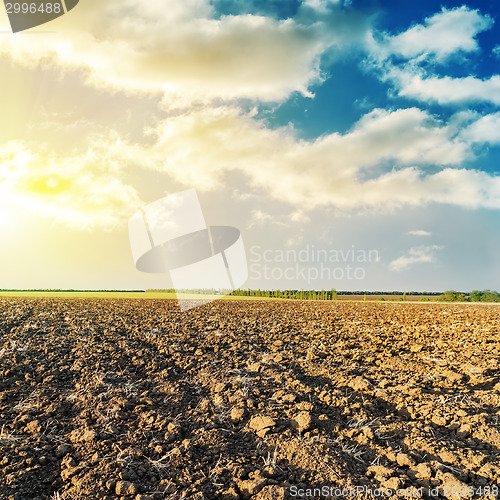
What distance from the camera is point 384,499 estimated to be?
4.16m

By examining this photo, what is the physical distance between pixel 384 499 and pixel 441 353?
21.3 ft

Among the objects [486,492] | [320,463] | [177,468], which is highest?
[177,468]

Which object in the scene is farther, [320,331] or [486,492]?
[320,331]

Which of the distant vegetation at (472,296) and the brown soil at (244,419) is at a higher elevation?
the brown soil at (244,419)

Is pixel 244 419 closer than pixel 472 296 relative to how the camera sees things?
Yes

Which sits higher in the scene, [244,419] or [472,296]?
[244,419]

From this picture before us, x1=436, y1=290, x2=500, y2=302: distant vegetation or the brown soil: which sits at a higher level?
the brown soil

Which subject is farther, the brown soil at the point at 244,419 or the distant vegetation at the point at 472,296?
the distant vegetation at the point at 472,296

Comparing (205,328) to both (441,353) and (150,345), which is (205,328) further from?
(441,353)

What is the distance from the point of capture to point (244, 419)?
590cm

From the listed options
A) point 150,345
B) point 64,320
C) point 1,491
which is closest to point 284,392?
point 1,491

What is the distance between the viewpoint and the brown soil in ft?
14.8

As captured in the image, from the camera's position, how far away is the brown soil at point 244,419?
4.50 metres

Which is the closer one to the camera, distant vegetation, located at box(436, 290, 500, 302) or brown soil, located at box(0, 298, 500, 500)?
brown soil, located at box(0, 298, 500, 500)
